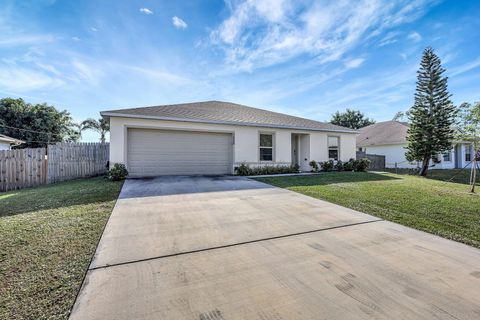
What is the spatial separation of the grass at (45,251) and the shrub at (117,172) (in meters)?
3.30

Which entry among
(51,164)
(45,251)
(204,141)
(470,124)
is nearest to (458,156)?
(470,124)

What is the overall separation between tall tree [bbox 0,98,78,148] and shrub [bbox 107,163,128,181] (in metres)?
19.6

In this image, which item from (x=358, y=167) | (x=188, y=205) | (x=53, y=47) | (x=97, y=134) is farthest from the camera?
(x=97, y=134)

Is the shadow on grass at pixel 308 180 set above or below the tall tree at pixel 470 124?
below

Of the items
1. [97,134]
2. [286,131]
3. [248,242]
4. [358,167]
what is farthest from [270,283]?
[97,134]

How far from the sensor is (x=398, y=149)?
1991 centimetres

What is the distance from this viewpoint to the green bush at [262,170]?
1159cm

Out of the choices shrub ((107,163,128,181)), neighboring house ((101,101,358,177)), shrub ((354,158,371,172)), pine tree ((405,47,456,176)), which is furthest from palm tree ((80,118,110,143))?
pine tree ((405,47,456,176))

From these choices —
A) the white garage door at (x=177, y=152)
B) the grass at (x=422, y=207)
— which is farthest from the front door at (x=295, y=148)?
the grass at (x=422, y=207)

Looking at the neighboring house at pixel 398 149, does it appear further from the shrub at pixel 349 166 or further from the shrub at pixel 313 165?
the shrub at pixel 313 165

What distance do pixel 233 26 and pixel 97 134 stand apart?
2430 cm

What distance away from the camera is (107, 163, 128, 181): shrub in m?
9.01

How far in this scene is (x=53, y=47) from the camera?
29.2 feet

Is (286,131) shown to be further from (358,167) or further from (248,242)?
(248,242)
